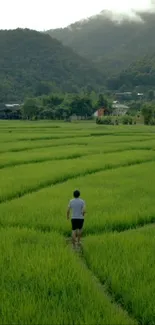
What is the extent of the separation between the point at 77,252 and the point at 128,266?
4.40 feet

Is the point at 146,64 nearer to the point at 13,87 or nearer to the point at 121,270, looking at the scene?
the point at 13,87

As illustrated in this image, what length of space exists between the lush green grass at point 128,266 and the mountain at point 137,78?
138 meters

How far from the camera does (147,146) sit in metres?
24.1

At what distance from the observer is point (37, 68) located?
134625 millimetres

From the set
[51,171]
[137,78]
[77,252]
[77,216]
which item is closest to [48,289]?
[77,252]

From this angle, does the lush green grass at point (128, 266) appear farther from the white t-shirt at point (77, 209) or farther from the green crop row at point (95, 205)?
the green crop row at point (95, 205)

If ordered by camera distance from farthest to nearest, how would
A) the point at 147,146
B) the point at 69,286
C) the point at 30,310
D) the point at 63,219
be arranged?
1. the point at 147,146
2. the point at 63,219
3. the point at 69,286
4. the point at 30,310

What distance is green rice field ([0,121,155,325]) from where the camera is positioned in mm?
4910

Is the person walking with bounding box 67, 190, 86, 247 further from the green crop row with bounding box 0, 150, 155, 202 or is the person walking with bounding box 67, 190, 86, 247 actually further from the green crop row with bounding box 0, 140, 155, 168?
the green crop row with bounding box 0, 140, 155, 168

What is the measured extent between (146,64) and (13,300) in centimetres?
15015

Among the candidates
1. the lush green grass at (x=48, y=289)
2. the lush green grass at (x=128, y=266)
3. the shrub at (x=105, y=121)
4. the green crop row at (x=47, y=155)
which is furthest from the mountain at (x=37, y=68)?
the lush green grass at (x=48, y=289)

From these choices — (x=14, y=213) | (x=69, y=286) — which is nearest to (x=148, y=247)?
(x=69, y=286)

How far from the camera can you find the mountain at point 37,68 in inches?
4616

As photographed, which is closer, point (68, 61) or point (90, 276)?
point (90, 276)
